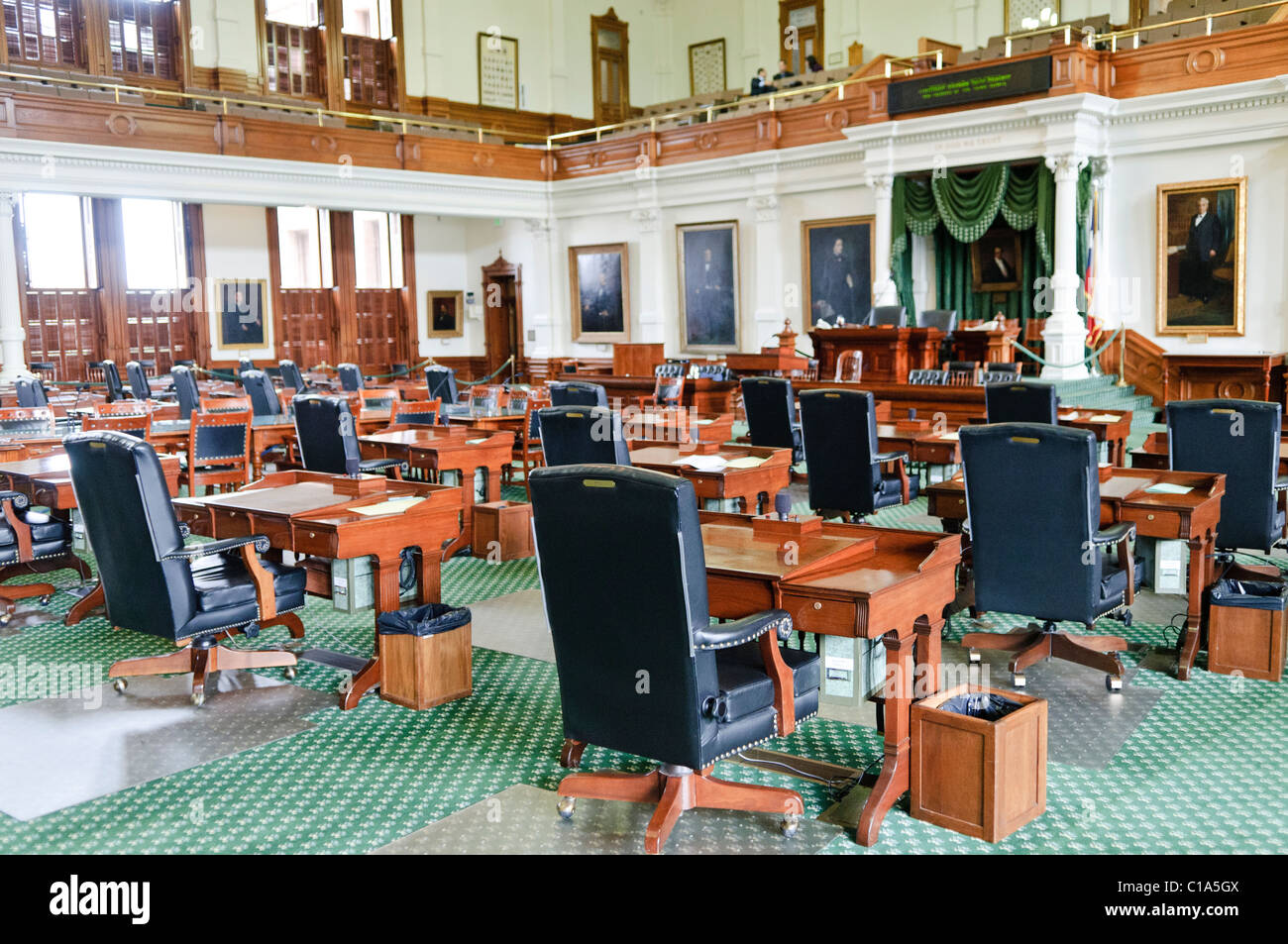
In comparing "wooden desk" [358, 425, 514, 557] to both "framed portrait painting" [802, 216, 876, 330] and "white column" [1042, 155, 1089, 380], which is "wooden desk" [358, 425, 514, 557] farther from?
"framed portrait painting" [802, 216, 876, 330]

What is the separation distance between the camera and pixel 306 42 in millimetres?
19812

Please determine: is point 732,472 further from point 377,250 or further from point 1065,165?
point 377,250

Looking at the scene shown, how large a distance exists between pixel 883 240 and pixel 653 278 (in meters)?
4.61

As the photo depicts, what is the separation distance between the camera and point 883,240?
50.8 feet

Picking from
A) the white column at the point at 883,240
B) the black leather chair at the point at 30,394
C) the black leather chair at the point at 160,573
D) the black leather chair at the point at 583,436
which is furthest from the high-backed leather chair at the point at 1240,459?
the white column at the point at 883,240

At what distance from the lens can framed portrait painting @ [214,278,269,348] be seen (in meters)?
18.6

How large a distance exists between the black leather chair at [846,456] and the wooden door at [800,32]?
50.8ft

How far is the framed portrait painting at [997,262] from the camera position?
14.9 m

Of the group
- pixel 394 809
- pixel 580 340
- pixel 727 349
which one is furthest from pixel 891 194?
pixel 394 809

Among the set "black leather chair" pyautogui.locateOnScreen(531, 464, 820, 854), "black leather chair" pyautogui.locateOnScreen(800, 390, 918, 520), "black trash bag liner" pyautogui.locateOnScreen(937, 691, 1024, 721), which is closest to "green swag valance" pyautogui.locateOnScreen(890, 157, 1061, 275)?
"black leather chair" pyautogui.locateOnScreen(800, 390, 918, 520)

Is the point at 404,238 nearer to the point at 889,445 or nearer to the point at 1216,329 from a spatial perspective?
the point at 1216,329

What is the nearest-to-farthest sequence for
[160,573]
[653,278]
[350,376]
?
1. [160,573]
2. [350,376]
3. [653,278]

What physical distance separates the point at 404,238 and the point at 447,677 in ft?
58.0

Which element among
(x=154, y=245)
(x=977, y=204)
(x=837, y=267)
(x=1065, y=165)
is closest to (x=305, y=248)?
(x=154, y=245)
